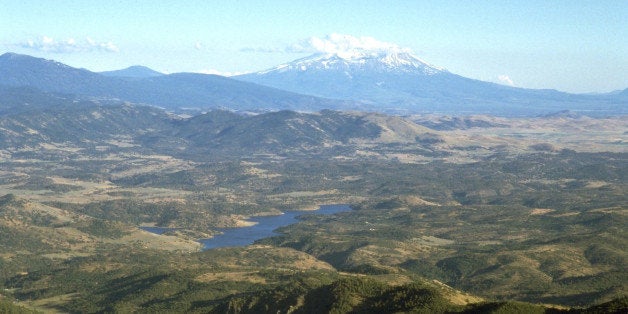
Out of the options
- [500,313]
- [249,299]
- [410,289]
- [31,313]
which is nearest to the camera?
[500,313]

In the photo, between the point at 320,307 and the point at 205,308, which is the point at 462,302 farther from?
the point at 205,308

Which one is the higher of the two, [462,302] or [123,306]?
[462,302]

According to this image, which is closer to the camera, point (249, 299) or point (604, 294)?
point (249, 299)

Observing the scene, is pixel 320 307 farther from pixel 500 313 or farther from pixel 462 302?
pixel 500 313

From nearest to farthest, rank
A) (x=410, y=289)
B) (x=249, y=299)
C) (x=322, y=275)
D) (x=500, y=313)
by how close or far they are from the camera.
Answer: (x=500, y=313), (x=410, y=289), (x=249, y=299), (x=322, y=275)

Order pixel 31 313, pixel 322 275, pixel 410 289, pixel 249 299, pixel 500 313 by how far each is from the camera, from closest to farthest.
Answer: pixel 500 313
pixel 410 289
pixel 249 299
pixel 31 313
pixel 322 275

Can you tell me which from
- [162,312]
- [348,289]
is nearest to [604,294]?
[348,289]

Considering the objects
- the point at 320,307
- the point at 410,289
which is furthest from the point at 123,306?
the point at 410,289

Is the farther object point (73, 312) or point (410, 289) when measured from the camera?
point (73, 312)

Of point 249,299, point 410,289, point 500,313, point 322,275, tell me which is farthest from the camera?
point 322,275
